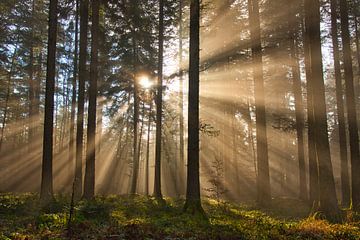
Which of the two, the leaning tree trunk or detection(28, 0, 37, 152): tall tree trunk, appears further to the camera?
detection(28, 0, 37, 152): tall tree trunk

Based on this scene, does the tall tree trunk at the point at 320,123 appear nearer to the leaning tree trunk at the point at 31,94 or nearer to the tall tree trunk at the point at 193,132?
the tall tree trunk at the point at 193,132

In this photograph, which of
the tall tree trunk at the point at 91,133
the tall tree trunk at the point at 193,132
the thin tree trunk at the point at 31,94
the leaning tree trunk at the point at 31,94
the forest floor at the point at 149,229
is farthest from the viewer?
the thin tree trunk at the point at 31,94

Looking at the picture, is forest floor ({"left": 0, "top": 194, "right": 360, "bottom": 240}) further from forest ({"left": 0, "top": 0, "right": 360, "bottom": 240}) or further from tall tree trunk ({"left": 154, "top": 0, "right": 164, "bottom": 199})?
tall tree trunk ({"left": 154, "top": 0, "right": 164, "bottom": 199})

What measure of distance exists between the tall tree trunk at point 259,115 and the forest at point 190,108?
6 cm

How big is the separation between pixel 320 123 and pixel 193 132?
4538 millimetres

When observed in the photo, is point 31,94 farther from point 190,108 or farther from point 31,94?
point 190,108

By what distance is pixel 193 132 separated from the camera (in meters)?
11.9

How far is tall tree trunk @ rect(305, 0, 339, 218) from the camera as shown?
1153 cm

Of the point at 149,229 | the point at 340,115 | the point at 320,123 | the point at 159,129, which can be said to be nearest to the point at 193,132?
the point at 149,229

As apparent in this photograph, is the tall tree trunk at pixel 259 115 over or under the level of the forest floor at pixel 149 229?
over

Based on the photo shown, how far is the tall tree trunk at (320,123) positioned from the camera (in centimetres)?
1153

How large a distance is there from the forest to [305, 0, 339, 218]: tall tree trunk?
39mm

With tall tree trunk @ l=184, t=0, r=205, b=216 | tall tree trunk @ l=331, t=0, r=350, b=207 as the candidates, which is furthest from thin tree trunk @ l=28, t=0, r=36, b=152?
tall tree trunk @ l=331, t=0, r=350, b=207

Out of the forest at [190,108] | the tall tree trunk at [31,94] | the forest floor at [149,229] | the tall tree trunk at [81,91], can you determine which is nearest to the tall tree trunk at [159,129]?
the forest at [190,108]
